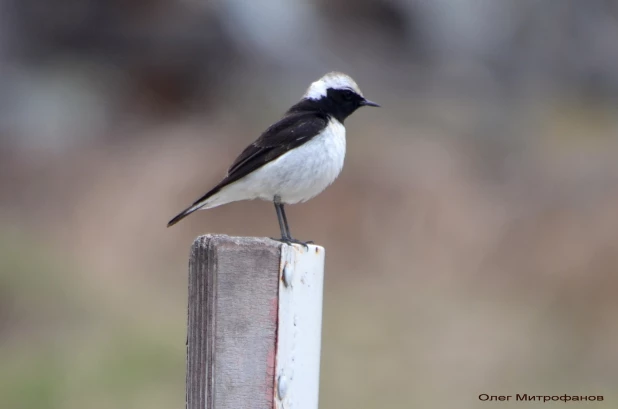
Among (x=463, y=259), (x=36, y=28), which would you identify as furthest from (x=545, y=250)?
(x=36, y=28)

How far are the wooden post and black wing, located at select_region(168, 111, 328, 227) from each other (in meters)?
2.67

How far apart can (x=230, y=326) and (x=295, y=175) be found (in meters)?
2.83

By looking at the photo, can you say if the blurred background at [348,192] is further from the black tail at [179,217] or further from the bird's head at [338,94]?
the black tail at [179,217]

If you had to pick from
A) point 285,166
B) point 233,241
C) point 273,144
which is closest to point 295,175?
point 285,166

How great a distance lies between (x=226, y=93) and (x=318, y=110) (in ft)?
39.5

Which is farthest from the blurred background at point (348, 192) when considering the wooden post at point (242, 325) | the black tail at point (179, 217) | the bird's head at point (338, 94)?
the wooden post at point (242, 325)

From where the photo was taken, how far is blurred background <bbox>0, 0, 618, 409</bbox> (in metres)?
9.09

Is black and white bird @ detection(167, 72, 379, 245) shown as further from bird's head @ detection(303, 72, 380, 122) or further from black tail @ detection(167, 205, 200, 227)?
bird's head @ detection(303, 72, 380, 122)

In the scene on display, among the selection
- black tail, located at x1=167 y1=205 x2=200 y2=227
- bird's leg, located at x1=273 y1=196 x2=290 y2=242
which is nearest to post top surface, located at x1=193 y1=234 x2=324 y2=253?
black tail, located at x1=167 y1=205 x2=200 y2=227

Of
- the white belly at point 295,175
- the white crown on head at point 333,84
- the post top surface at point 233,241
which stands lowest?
the post top surface at point 233,241

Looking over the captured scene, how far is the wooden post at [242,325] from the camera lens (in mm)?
2375

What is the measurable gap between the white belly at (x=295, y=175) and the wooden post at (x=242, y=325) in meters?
2.70

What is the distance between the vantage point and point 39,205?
12148mm

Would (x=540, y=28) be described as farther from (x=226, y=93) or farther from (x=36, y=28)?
(x=36, y=28)
